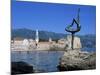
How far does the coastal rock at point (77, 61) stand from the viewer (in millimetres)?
2311

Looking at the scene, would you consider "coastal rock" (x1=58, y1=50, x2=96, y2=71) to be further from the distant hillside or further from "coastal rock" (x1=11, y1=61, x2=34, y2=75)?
"coastal rock" (x1=11, y1=61, x2=34, y2=75)

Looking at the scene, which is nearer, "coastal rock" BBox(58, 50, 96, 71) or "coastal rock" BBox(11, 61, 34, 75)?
"coastal rock" BBox(11, 61, 34, 75)

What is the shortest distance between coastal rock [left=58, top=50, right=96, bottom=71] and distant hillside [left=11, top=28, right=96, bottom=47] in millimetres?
129

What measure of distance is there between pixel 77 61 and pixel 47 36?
18.7 inches

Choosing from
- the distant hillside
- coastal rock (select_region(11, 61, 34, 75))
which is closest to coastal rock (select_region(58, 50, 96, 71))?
the distant hillside

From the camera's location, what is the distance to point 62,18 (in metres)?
2.33

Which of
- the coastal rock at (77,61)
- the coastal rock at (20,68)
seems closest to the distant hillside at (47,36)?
the coastal rock at (77,61)

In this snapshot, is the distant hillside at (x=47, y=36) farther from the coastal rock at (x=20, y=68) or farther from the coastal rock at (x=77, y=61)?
the coastal rock at (x=20, y=68)

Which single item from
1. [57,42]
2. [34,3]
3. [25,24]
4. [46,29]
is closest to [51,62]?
[57,42]

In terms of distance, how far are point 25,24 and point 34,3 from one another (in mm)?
258

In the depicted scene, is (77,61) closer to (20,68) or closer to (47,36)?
(47,36)

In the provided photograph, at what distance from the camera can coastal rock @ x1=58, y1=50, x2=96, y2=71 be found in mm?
2311

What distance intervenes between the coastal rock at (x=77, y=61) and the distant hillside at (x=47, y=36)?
0.13 meters

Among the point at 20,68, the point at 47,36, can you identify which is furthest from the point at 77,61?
the point at 20,68
